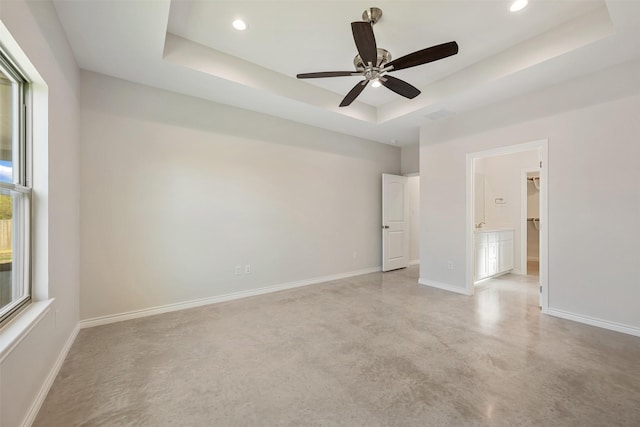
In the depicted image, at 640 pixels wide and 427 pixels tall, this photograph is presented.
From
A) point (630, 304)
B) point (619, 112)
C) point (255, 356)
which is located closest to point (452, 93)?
point (619, 112)

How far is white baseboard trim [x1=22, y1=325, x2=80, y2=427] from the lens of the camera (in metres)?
1.60

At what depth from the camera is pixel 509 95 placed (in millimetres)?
3512

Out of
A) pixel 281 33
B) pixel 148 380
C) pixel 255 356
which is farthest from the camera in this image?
pixel 281 33

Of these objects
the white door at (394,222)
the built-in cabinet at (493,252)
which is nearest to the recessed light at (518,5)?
the built-in cabinet at (493,252)

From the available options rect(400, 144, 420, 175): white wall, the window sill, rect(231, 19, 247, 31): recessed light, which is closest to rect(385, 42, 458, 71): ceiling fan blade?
rect(231, 19, 247, 31): recessed light

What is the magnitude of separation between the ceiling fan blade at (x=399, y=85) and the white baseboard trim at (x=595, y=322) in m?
3.07

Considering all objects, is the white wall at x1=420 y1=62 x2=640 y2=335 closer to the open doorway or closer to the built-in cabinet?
the built-in cabinet

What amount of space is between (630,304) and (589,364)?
46.0 inches

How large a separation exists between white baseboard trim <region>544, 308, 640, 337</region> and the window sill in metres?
4.77

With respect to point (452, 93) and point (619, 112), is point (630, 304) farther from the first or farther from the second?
point (452, 93)

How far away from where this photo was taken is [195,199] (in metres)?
3.61

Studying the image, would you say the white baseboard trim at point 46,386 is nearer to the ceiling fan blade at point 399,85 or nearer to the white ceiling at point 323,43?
the white ceiling at point 323,43

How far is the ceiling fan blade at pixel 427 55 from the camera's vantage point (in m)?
2.15

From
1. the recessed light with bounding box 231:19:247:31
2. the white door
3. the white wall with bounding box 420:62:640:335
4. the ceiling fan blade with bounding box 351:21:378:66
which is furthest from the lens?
the white door
